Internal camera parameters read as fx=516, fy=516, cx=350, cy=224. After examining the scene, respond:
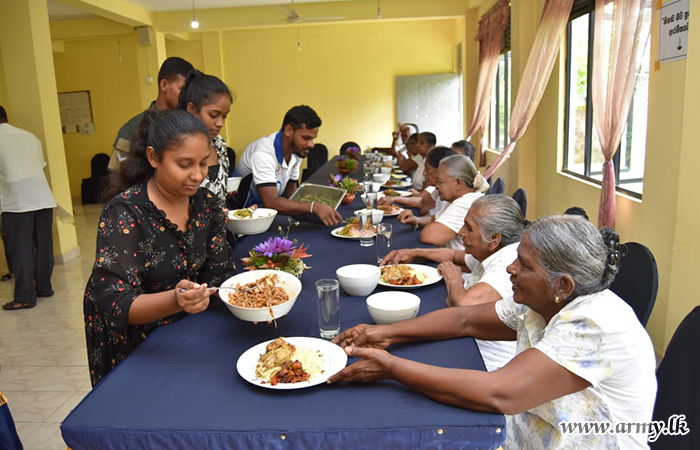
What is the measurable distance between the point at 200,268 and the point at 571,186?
3.96 metres

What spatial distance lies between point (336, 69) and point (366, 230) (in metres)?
8.08

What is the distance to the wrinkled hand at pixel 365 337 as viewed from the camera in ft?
4.59

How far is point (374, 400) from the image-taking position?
44.8 inches

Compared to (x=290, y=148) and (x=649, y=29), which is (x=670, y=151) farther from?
(x=290, y=148)

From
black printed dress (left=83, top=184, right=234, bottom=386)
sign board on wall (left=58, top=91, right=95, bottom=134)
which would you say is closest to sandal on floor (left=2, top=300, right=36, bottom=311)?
black printed dress (left=83, top=184, right=234, bottom=386)

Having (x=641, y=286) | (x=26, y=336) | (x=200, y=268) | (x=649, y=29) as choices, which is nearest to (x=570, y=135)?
(x=649, y=29)

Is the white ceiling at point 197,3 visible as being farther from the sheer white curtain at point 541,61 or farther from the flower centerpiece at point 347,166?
the sheer white curtain at point 541,61

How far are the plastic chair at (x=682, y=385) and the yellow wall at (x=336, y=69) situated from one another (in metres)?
9.08

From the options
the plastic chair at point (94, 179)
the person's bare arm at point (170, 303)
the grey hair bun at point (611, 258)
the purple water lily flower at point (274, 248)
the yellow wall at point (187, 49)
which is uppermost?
the yellow wall at point (187, 49)

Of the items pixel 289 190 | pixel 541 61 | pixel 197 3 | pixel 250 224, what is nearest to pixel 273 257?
pixel 250 224

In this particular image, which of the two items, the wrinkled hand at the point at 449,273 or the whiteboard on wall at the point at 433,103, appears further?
the whiteboard on wall at the point at 433,103

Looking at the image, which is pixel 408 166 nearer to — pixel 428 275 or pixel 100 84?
pixel 428 275

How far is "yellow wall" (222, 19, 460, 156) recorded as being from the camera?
32.1ft

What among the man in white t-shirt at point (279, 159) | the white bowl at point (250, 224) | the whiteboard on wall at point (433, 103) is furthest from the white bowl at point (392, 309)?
the whiteboard on wall at point (433, 103)
